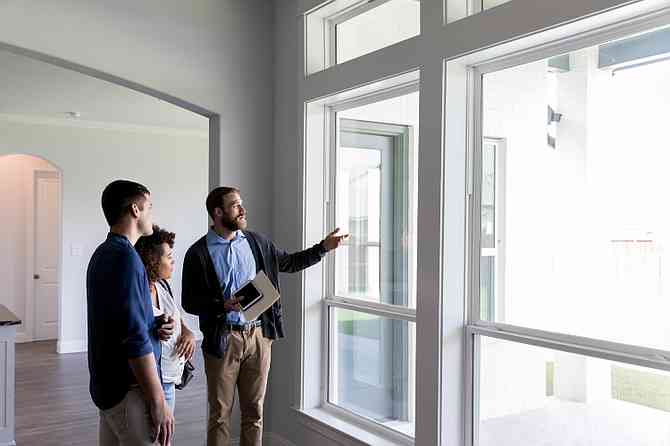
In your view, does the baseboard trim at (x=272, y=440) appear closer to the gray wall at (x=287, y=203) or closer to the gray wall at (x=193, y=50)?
the gray wall at (x=287, y=203)

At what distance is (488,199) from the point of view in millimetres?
3154

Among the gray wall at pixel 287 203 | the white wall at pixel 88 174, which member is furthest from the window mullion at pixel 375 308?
the white wall at pixel 88 174

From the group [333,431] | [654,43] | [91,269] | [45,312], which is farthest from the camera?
[45,312]

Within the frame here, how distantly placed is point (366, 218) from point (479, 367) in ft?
3.93

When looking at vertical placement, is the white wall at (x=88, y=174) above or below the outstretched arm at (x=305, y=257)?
above

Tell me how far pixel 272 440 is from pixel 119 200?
2.59 m

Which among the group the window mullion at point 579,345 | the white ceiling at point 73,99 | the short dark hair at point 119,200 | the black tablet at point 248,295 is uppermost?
the white ceiling at point 73,99

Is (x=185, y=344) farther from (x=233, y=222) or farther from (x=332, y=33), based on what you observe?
(x=332, y=33)

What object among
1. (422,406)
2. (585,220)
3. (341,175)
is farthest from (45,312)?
(585,220)

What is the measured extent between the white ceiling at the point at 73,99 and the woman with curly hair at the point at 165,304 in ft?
11.7

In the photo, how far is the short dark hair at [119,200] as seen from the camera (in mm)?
2307

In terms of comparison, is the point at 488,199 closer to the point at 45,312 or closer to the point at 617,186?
the point at 617,186

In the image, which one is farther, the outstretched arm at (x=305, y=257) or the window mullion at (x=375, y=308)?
the outstretched arm at (x=305, y=257)

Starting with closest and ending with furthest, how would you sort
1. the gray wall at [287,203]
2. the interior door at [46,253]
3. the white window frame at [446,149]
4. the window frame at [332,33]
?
the white window frame at [446,149]
the window frame at [332,33]
the gray wall at [287,203]
the interior door at [46,253]
